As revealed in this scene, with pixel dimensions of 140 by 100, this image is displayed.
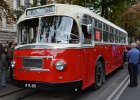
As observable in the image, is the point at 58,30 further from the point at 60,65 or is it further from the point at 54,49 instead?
the point at 60,65

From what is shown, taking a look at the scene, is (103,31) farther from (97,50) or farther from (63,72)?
(63,72)

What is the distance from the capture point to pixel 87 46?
36.1 feet

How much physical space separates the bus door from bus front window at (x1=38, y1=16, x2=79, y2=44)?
504mm

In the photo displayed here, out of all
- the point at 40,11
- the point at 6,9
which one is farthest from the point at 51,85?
the point at 6,9

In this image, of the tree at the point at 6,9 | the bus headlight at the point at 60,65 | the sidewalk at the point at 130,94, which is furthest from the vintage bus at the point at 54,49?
the tree at the point at 6,9

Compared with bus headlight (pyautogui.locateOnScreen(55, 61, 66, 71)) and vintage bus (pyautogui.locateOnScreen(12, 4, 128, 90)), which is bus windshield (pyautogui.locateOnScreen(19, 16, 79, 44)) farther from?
bus headlight (pyautogui.locateOnScreen(55, 61, 66, 71))

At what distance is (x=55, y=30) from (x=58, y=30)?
90mm

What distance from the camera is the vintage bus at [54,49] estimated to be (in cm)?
977

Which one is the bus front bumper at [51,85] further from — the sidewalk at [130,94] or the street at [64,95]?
the sidewalk at [130,94]

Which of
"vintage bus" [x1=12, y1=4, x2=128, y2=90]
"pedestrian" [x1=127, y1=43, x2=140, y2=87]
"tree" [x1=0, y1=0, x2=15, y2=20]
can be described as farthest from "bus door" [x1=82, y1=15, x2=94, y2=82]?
"tree" [x1=0, y1=0, x2=15, y2=20]

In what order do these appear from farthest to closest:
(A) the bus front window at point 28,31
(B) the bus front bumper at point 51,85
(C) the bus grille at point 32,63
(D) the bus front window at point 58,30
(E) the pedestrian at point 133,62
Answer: (E) the pedestrian at point 133,62
(A) the bus front window at point 28,31
(D) the bus front window at point 58,30
(C) the bus grille at point 32,63
(B) the bus front bumper at point 51,85

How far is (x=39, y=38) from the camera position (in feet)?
33.8

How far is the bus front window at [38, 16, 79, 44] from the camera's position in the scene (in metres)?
10.1

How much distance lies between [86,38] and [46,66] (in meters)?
1.87
